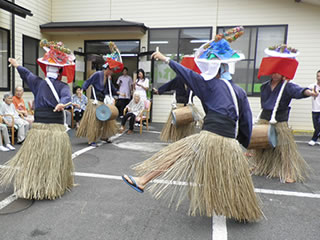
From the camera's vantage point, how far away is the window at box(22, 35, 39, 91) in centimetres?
815

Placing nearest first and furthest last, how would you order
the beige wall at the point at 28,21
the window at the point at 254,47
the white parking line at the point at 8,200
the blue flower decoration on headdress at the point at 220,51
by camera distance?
the blue flower decoration on headdress at the point at 220,51, the white parking line at the point at 8,200, the beige wall at the point at 28,21, the window at the point at 254,47

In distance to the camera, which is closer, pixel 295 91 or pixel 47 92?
pixel 47 92

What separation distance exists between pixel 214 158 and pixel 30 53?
8.17 meters

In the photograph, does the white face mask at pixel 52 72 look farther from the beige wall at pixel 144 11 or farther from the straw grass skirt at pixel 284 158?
the beige wall at pixel 144 11

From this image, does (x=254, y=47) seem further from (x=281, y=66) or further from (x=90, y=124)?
(x=90, y=124)

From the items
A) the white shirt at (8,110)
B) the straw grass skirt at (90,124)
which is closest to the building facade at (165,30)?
the white shirt at (8,110)

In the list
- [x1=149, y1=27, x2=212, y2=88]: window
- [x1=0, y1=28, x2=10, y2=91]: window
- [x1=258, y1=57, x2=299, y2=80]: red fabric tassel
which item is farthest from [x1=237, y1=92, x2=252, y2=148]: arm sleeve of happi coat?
[x1=0, y1=28, x2=10, y2=91]: window

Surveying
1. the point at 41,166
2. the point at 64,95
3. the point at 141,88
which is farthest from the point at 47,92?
the point at 141,88

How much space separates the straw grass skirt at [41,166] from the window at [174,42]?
6294 mm

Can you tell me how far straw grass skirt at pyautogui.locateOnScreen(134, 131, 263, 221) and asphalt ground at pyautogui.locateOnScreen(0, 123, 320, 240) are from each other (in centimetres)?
23

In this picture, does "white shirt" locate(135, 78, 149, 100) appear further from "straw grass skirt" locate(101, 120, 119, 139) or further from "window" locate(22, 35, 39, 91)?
"window" locate(22, 35, 39, 91)

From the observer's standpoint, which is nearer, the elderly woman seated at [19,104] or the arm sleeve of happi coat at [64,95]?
the arm sleeve of happi coat at [64,95]

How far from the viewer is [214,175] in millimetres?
2184

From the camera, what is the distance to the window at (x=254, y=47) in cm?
786
